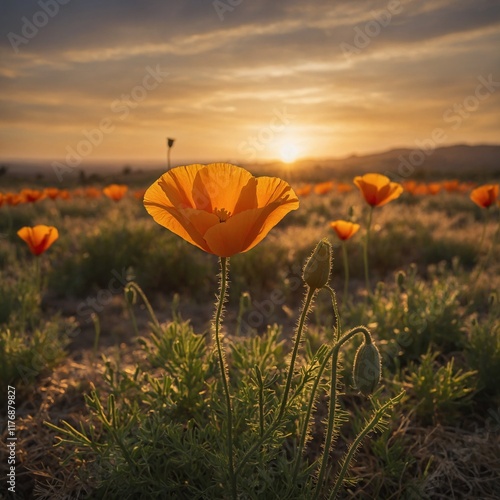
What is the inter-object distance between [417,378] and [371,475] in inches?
25.0

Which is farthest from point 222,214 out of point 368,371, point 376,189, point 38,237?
point 38,237

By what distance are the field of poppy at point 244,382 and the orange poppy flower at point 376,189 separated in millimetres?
13

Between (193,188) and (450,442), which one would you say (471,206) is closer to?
(450,442)

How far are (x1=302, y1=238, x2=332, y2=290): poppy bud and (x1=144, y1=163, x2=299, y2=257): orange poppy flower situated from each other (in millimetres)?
158

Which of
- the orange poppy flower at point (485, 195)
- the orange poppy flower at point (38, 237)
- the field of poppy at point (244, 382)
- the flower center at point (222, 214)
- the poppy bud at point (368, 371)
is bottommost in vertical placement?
the field of poppy at point (244, 382)

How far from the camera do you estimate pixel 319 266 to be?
1.42 m

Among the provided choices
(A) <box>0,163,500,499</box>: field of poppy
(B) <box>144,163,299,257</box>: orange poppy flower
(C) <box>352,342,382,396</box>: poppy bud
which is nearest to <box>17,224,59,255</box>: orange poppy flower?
(A) <box>0,163,500,499</box>: field of poppy

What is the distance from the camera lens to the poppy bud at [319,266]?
1.42 meters

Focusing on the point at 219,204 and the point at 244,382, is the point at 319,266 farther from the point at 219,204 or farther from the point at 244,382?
the point at 244,382

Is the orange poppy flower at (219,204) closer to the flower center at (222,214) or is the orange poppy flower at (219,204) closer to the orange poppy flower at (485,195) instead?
the flower center at (222,214)

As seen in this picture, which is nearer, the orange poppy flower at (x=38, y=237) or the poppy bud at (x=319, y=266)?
the poppy bud at (x=319, y=266)

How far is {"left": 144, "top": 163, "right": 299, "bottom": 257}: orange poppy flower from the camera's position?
1.36 metres

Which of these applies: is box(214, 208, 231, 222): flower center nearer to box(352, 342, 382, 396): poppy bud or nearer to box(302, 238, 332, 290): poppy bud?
box(302, 238, 332, 290): poppy bud

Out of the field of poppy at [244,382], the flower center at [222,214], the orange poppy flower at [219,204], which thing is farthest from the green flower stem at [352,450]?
the flower center at [222,214]
